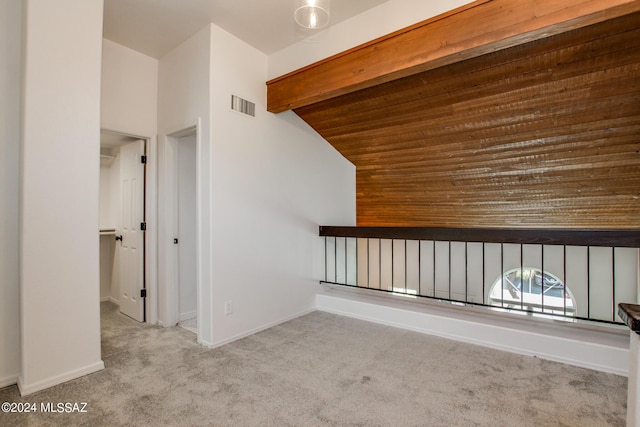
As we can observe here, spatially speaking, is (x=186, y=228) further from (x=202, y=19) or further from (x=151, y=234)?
(x=202, y=19)

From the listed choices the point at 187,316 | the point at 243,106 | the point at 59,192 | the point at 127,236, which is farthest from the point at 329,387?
the point at 127,236

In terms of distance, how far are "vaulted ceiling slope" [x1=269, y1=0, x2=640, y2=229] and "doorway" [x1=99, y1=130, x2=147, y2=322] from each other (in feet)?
6.38

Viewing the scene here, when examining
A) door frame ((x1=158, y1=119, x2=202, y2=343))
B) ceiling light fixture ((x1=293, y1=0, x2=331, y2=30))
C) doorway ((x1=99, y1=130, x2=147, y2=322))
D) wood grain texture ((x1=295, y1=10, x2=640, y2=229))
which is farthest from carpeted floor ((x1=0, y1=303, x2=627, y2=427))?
ceiling light fixture ((x1=293, y1=0, x2=331, y2=30))

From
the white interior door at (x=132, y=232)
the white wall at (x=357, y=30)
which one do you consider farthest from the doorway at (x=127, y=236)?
the white wall at (x=357, y=30)

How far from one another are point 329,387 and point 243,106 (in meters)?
2.70

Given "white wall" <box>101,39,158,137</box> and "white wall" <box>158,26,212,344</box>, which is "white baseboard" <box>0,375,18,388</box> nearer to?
"white wall" <box>158,26,212,344</box>

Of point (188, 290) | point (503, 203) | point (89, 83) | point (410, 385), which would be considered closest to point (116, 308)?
point (188, 290)

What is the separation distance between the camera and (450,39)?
225 cm

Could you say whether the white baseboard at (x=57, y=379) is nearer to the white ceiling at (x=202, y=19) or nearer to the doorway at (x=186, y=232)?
the doorway at (x=186, y=232)

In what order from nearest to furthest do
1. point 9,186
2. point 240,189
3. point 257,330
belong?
point 9,186, point 240,189, point 257,330

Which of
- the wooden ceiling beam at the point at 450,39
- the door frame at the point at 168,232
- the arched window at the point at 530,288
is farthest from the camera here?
the arched window at the point at 530,288

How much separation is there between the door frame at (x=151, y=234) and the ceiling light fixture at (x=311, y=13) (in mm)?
2354

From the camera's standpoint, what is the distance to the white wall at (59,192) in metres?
2.15

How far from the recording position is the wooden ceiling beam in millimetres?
1854
